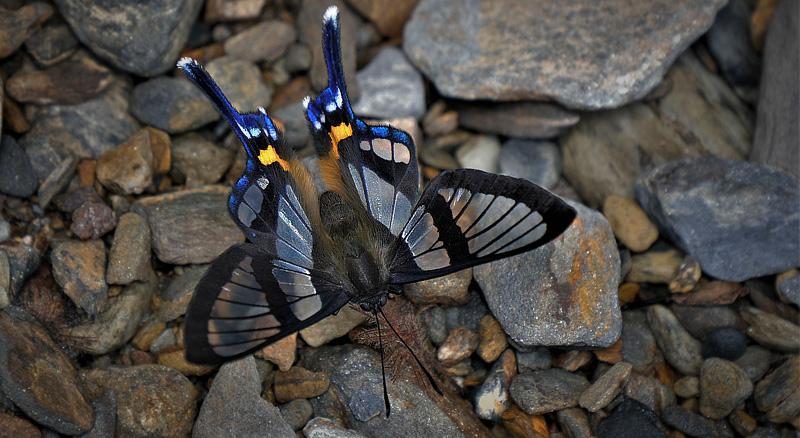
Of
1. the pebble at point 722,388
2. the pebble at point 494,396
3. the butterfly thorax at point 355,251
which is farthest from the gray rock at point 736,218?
the butterfly thorax at point 355,251

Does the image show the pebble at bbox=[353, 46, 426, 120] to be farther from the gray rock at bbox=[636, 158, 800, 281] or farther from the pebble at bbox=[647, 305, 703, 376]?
the pebble at bbox=[647, 305, 703, 376]

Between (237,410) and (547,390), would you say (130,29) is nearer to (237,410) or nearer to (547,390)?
(237,410)

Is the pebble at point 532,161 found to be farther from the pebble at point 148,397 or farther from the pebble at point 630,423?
the pebble at point 148,397

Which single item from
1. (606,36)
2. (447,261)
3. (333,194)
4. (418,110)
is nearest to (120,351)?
(333,194)

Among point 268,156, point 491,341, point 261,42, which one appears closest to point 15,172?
point 268,156

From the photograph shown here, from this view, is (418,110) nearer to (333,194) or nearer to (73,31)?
(333,194)

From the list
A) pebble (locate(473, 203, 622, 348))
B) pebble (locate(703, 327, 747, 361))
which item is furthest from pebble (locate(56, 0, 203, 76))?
pebble (locate(703, 327, 747, 361))

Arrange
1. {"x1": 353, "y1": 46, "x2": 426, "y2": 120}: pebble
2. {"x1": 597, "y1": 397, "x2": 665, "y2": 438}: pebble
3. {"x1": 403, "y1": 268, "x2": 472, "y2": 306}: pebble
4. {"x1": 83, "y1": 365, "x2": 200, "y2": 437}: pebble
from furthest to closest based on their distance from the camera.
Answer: {"x1": 353, "y1": 46, "x2": 426, "y2": 120}: pebble
{"x1": 403, "y1": 268, "x2": 472, "y2": 306}: pebble
{"x1": 597, "y1": 397, "x2": 665, "y2": 438}: pebble
{"x1": 83, "y1": 365, "x2": 200, "y2": 437}: pebble
